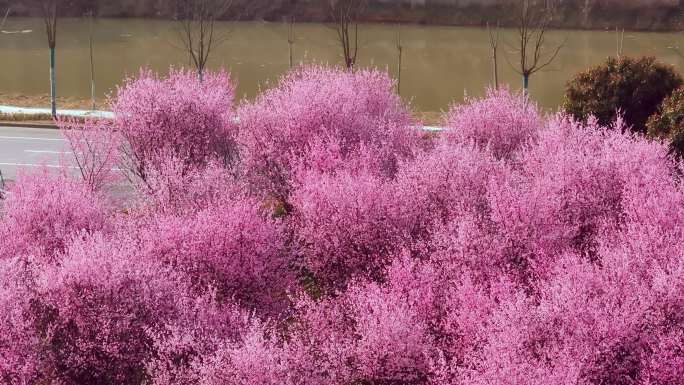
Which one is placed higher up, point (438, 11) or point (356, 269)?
point (438, 11)

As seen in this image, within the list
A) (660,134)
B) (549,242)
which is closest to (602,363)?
(549,242)

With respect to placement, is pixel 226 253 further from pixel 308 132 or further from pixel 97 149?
pixel 97 149

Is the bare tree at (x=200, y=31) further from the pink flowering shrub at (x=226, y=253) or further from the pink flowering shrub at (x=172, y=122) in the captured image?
the pink flowering shrub at (x=226, y=253)

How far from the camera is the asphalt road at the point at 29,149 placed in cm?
2998

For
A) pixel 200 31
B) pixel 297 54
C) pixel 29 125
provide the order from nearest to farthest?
pixel 29 125 → pixel 200 31 → pixel 297 54

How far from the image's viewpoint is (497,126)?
2352 cm

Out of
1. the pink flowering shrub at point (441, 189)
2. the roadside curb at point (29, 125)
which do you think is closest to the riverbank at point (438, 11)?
the roadside curb at point (29, 125)

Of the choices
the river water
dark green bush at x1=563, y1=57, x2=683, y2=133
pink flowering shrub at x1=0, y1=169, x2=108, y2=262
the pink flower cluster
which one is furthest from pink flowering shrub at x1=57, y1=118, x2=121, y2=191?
the river water

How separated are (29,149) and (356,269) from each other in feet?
65.7

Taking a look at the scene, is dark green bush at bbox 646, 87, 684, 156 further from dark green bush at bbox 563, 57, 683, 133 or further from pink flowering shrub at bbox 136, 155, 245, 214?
pink flowering shrub at bbox 136, 155, 245, 214

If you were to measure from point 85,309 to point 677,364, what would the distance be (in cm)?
883

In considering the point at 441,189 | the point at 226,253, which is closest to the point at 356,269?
the point at 226,253

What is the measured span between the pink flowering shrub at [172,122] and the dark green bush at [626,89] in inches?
417

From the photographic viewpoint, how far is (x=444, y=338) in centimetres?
1422
